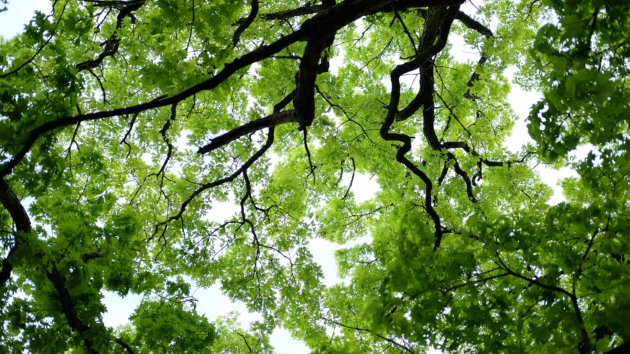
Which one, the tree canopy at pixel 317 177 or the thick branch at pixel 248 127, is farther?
the thick branch at pixel 248 127

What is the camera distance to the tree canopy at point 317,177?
3533 millimetres

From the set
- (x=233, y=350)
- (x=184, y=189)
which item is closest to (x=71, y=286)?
(x=184, y=189)

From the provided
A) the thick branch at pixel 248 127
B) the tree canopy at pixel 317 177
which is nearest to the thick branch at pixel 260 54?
the tree canopy at pixel 317 177

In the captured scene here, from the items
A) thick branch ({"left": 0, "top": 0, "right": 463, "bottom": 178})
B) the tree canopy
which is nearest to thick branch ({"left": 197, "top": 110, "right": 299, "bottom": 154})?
the tree canopy

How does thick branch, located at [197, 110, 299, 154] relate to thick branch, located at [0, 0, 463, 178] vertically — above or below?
above

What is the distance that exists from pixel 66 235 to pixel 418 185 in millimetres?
A: 7444

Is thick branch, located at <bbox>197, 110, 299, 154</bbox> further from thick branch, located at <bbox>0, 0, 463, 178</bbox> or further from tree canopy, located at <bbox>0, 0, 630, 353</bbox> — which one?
thick branch, located at <bbox>0, 0, 463, 178</bbox>

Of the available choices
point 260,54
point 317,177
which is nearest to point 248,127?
point 260,54

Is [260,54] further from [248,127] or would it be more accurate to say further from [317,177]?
[317,177]

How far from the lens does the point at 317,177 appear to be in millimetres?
11602

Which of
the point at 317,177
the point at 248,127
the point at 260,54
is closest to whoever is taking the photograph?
the point at 260,54

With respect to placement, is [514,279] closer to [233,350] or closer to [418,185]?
[418,185]

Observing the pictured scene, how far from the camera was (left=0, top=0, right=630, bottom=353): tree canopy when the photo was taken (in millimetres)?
3533

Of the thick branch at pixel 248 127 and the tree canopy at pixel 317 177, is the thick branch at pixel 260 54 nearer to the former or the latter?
the tree canopy at pixel 317 177
